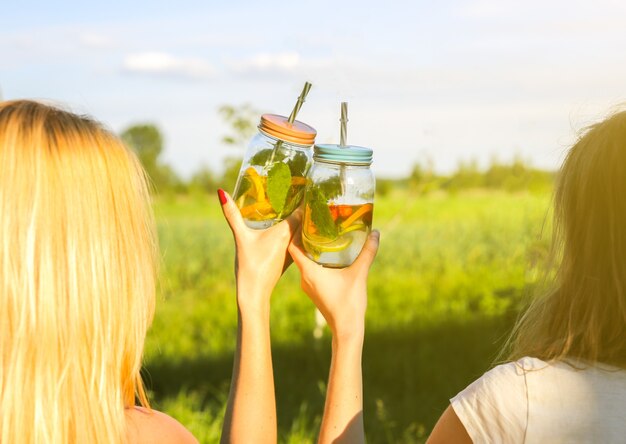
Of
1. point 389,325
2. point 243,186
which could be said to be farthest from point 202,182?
point 243,186

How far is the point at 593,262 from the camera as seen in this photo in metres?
1.64

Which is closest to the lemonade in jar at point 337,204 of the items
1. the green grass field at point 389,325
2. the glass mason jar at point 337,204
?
the glass mason jar at point 337,204

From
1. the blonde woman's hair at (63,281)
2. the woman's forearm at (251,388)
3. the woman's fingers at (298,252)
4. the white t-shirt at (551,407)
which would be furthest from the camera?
the woman's fingers at (298,252)

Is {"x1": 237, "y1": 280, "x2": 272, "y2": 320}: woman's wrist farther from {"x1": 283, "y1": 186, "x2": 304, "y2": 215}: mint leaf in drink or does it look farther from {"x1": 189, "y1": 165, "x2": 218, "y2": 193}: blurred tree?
{"x1": 189, "y1": 165, "x2": 218, "y2": 193}: blurred tree

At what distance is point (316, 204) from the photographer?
1845 millimetres

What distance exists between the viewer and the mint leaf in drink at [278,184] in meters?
1.90

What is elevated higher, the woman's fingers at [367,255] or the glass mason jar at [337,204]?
the glass mason jar at [337,204]

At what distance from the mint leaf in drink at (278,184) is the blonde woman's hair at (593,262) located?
0.61 meters

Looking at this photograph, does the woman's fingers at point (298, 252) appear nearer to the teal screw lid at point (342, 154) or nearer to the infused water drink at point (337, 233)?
the infused water drink at point (337, 233)

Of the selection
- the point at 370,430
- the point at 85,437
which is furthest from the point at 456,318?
the point at 85,437

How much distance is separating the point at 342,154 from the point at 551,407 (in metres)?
0.68

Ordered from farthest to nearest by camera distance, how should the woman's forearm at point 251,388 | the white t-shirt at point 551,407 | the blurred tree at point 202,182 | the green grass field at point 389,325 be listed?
the blurred tree at point 202,182
the green grass field at point 389,325
the woman's forearm at point 251,388
the white t-shirt at point 551,407

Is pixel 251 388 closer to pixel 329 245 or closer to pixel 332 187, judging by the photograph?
pixel 329 245

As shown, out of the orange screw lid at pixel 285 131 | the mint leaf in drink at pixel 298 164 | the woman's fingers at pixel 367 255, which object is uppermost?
the orange screw lid at pixel 285 131
